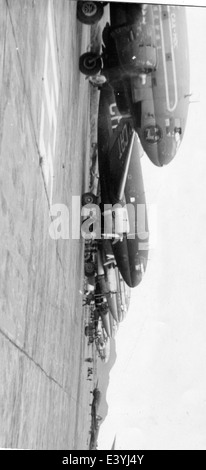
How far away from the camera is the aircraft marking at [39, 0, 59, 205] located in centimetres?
548

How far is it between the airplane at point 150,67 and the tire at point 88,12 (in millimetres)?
343

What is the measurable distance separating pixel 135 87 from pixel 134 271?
23.2 ft

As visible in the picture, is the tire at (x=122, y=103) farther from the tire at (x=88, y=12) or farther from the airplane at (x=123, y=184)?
the tire at (x=88, y=12)

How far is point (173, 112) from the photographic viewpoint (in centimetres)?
1173

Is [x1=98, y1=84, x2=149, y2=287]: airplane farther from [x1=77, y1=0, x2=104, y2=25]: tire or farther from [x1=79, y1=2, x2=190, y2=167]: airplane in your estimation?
[x1=77, y1=0, x2=104, y2=25]: tire

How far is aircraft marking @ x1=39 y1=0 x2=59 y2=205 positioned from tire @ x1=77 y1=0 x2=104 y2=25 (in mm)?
4774

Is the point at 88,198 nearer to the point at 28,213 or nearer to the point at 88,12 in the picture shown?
the point at 88,12

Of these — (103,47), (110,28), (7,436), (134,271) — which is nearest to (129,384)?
(7,436)

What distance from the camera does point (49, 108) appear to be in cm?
595

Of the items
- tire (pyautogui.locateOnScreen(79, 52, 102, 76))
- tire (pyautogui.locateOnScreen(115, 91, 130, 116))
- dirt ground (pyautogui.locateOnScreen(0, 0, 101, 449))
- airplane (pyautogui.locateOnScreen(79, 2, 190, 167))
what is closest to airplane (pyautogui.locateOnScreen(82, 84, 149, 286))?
tire (pyautogui.locateOnScreen(115, 91, 130, 116))

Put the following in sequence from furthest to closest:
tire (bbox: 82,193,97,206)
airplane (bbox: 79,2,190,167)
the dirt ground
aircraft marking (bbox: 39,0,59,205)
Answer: tire (bbox: 82,193,97,206)
airplane (bbox: 79,2,190,167)
aircraft marking (bbox: 39,0,59,205)
the dirt ground

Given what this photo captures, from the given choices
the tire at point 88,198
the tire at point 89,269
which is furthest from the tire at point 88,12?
the tire at point 89,269

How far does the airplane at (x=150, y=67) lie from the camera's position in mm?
10805

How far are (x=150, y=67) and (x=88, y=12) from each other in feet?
5.81
